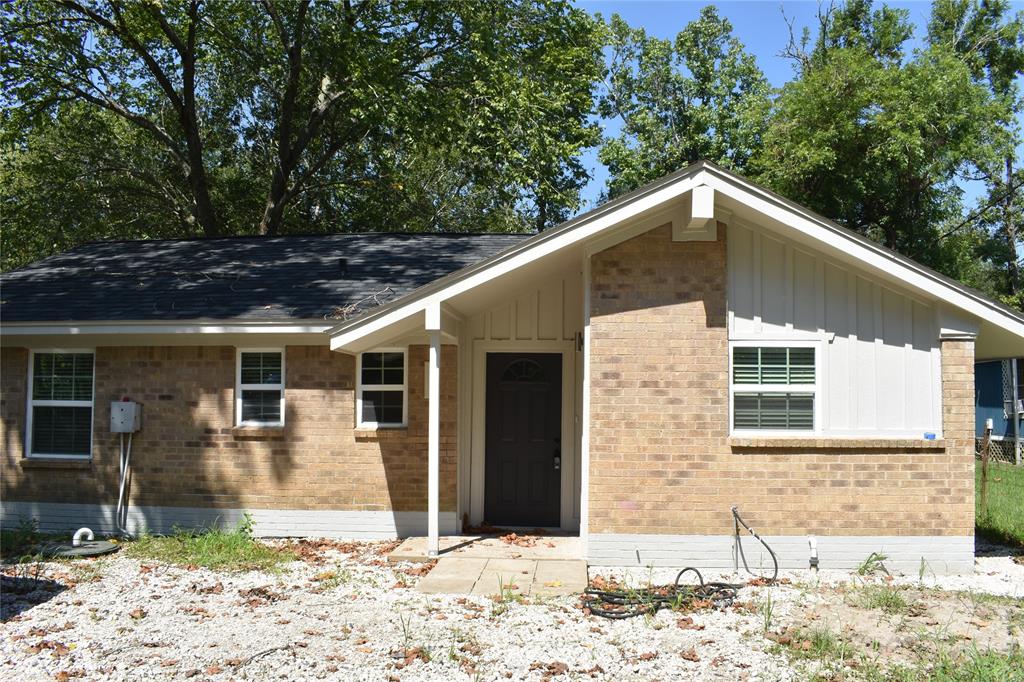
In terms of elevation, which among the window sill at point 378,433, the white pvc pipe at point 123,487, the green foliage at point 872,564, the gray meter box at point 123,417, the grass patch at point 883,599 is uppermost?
the gray meter box at point 123,417

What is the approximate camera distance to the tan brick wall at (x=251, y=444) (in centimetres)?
1047

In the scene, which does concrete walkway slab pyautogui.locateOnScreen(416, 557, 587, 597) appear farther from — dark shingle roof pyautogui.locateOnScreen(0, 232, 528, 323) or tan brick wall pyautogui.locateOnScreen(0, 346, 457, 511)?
dark shingle roof pyautogui.locateOnScreen(0, 232, 528, 323)

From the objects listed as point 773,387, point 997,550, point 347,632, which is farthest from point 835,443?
point 347,632

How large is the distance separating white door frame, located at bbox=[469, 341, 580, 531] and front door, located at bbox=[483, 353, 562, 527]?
0.22 feet

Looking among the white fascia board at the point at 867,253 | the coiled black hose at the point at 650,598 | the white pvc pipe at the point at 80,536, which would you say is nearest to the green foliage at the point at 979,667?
the coiled black hose at the point at 650,598

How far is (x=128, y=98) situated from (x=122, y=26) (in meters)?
3.85

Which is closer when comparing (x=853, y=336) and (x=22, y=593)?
(x=22, y=593)

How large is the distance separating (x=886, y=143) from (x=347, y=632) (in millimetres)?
21449

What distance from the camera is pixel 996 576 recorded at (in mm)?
8680

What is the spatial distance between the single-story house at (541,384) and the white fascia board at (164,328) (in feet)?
0.10

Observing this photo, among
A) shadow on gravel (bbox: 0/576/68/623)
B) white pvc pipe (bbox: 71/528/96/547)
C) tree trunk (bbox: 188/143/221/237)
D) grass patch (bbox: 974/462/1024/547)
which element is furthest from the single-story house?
tree trunk (bbox: 188/143/221/237)

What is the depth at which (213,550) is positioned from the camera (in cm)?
945

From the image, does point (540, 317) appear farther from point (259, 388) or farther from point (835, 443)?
point (835, 443)

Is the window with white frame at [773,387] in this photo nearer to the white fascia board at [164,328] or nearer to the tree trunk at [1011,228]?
the white fascia board at [164,328]
